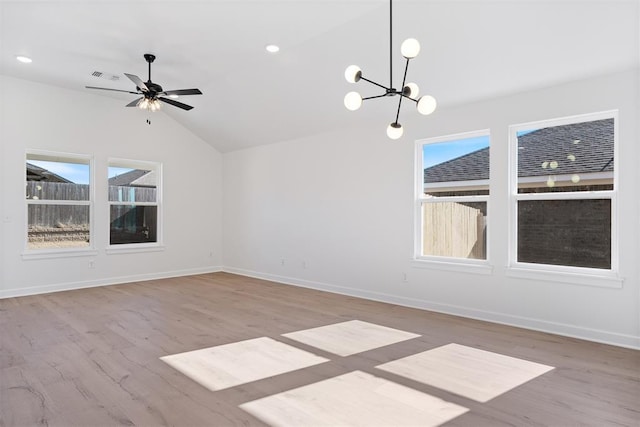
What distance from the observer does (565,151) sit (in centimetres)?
427

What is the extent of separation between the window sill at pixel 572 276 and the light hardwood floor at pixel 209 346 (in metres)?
0.60

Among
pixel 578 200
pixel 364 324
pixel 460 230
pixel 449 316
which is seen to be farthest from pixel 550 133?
pixel 364 324

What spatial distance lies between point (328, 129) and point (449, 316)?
11.5 ft

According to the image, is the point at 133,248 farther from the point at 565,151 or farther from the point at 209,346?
the point at 565,151

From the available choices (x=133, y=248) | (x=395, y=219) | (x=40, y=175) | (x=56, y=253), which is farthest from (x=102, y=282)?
(x=395, y=219)

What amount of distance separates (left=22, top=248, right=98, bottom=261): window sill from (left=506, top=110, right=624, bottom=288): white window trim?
6.72m

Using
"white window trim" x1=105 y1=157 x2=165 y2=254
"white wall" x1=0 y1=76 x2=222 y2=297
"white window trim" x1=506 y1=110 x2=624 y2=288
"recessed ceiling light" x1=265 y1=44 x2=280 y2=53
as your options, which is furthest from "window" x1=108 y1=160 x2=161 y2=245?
"white window trim" x1=506 y1=110 x2=624 y2=288

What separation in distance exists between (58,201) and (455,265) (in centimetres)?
644

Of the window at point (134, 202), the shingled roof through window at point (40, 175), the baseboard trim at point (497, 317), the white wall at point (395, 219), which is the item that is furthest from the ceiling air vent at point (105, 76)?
the baseboard trim at point (497, 317)

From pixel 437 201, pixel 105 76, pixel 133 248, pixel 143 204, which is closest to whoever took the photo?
pixel 437 201

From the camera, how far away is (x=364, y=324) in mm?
4539

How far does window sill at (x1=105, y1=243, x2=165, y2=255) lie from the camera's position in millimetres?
7156

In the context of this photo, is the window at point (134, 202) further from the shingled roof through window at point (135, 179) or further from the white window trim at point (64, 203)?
the white window trim at point (64, 203)

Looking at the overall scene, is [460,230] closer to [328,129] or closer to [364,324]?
[364,324]
